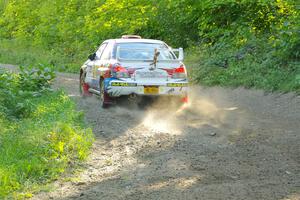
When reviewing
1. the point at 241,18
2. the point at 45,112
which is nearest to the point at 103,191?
the point at 45,112

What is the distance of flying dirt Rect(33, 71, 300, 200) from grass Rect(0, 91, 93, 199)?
244 millimetres

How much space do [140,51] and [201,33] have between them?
32.7ft

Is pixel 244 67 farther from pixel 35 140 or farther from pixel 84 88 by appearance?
pixel 35 140

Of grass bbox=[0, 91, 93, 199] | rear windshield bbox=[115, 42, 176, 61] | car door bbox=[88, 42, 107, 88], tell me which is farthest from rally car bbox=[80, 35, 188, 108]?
grass bbox=[0, 91, 93, 199]

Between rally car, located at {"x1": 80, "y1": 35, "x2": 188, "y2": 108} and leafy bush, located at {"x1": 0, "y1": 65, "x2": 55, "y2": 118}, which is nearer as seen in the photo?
leafy bush, located at {"x1": 0, "y1": 65, "x2": 55, "y2": 118}

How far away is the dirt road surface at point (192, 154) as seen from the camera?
20.4 feet

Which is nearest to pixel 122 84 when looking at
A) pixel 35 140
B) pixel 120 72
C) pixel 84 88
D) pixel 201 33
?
pixel 120 72

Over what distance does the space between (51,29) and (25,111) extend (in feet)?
89.4

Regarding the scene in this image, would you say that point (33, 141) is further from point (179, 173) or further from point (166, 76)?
point (166, 76)

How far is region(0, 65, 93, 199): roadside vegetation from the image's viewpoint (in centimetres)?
669

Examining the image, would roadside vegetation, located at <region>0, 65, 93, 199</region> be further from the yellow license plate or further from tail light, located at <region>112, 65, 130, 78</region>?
the yellow license plate

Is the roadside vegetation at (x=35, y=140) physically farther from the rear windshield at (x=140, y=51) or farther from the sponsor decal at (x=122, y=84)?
the rear windshield at (x=140, y=51)

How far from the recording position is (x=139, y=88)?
1175 cm

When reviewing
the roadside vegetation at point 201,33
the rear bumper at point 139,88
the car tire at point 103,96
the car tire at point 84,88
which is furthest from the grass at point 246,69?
the car tire at point 84,88
